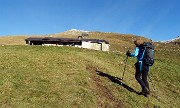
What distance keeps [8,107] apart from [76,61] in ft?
44.3

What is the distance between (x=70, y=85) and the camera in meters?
22.5

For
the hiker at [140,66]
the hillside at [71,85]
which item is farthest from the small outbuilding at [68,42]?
the hiker at [140,66]

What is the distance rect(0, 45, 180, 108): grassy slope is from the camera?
19719 mm

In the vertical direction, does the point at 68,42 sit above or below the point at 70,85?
above

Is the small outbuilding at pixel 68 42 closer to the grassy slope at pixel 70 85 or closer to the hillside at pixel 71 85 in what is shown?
the hillside at pixel 71 85

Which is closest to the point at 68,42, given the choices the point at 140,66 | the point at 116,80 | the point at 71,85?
the point at 116,80

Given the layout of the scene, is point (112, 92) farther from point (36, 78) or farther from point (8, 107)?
point (8, 107)

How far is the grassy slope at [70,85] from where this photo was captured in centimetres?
1972

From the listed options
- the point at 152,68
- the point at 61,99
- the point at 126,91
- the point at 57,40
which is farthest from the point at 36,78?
the point at 57,40

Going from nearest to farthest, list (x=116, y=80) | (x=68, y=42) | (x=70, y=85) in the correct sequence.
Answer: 1. (x=70, y=85)
2. (x=116, y=80)
3. (x=68, y=42)

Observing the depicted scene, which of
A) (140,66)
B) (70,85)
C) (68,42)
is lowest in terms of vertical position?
(70,85)

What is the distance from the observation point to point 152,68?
35812 mm

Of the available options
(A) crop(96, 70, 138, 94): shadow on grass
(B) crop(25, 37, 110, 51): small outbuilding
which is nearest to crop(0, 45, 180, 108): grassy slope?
(A) crop(96, 70, 138, 94): shadow on grass

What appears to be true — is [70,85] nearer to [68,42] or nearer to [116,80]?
[116,80]
